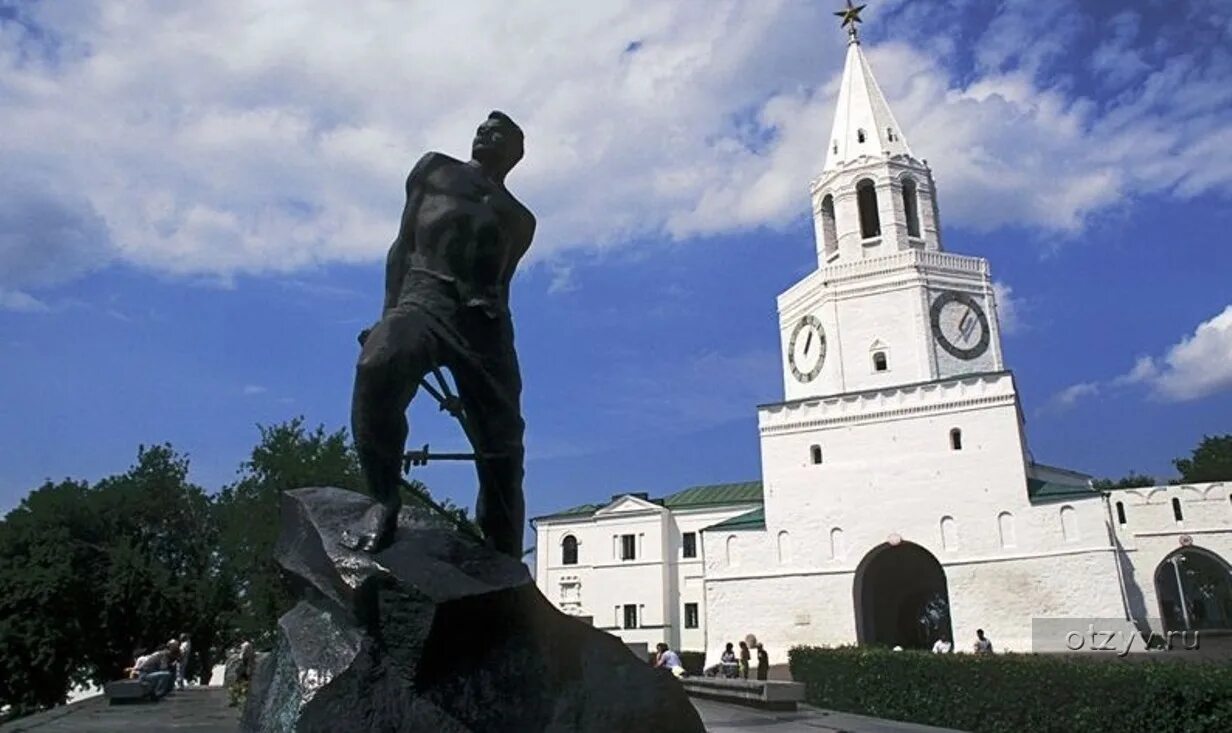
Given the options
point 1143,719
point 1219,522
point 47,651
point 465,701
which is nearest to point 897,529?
point 1219,522

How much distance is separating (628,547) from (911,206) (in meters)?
21.1

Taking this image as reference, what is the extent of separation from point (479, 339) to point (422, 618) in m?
1.59

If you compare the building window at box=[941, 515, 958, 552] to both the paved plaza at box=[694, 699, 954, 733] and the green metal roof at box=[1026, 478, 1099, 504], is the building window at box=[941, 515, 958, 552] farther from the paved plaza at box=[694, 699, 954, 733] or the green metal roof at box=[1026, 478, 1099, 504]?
the paved plaza at box=[694, 699, 954, 733]

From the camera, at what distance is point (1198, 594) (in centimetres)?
5019

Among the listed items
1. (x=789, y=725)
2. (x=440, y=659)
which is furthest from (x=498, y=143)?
(x=789, y=725)

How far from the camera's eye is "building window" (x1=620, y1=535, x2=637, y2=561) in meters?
46.4

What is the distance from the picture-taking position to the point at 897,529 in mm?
33219

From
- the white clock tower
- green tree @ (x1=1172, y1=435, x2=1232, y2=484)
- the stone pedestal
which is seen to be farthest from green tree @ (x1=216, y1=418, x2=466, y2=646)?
green tree @ (x1=1172, y1=435, x2=1232, y2=484)

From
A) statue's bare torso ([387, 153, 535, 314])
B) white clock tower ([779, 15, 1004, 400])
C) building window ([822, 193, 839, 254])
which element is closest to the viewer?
statue's bare torso ([387, 153, 535, 314])

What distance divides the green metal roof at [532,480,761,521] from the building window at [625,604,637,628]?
5.36 metres

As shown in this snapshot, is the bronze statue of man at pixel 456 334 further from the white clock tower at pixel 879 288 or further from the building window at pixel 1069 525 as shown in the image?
the white clock tower at pixel 879 288

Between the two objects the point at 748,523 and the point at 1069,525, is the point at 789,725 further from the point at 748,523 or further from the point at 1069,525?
the point at 748,523

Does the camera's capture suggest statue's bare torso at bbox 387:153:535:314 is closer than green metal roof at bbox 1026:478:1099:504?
Yes

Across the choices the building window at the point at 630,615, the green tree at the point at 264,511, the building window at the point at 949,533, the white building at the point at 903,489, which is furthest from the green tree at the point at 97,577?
the building window at the point at 949,533
